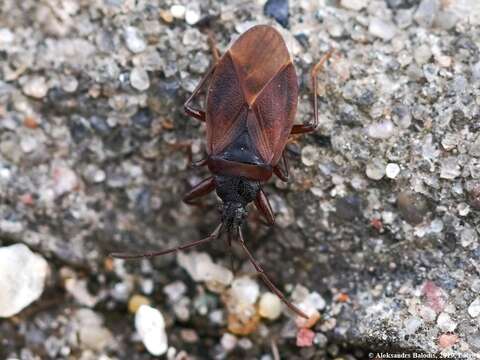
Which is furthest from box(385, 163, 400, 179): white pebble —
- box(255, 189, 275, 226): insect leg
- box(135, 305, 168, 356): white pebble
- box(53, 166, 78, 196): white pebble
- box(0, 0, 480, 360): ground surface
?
box(53, 166, 78, 196): white pebble

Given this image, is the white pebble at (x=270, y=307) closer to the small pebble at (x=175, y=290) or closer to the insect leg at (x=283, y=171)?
the small pebble at (x=175, y=290)

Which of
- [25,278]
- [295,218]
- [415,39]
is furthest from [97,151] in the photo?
[415,39]

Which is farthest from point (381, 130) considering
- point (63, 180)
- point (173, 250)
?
point (63, 180)

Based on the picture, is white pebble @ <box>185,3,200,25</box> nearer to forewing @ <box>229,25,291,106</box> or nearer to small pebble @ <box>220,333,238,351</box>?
forewing @ <box>229,25,291,106</box>

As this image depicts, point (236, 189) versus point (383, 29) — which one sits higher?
point (383, 29)

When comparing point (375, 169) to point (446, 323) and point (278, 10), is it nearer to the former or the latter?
point (446, 323)

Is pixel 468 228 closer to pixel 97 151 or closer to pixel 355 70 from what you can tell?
pixel 355 70
